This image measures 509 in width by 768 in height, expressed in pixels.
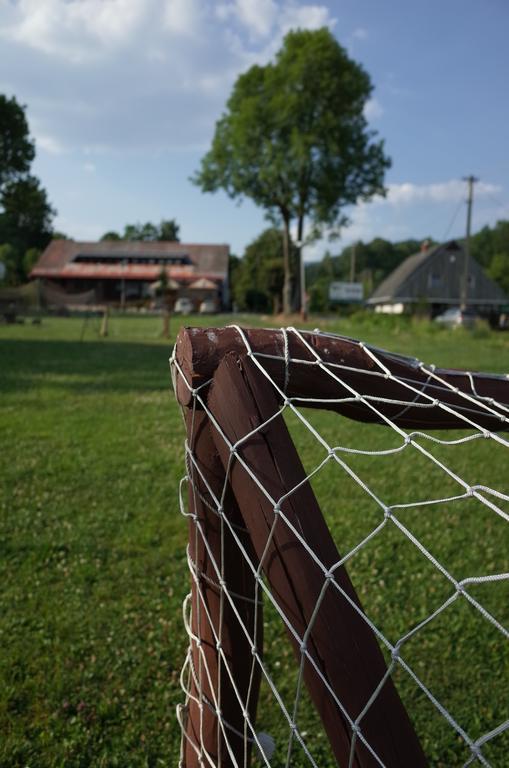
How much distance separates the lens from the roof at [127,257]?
54.7 metres

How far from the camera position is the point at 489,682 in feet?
9.66

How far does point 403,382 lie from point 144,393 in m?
8.58

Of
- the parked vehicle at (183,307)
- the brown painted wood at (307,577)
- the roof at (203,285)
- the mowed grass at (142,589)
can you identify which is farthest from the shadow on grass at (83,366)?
the roof at (203,285)

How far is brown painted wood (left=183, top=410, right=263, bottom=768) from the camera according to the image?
4.86 ft

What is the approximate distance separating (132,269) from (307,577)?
5645 centimetres

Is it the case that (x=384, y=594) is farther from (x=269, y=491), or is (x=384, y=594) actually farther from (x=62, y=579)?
(x=269, y=491)

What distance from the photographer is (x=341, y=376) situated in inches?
58.7

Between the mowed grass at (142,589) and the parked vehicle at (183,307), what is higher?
the parked vehicle at (183,307)

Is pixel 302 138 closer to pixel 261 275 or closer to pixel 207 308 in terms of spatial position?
pixel 207 308

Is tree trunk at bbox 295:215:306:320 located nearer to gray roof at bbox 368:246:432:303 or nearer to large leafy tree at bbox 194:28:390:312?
large leafy tree at bbox 194:28:390:312

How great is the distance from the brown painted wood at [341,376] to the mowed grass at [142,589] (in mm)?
1683

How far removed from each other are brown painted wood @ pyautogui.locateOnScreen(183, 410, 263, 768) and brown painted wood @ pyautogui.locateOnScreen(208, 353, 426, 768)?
0.16m

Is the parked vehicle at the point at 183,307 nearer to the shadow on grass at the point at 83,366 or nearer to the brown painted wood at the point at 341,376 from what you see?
the shadow on grass at the point at 83,366

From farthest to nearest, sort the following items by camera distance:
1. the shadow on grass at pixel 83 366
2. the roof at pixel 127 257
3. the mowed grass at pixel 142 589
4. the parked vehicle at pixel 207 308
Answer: the roof at pixel 127 257, the parked vehicle at pixel 207 308, the shadow on grass at pixel 83 366, the mowed grass at pixel 142 589
